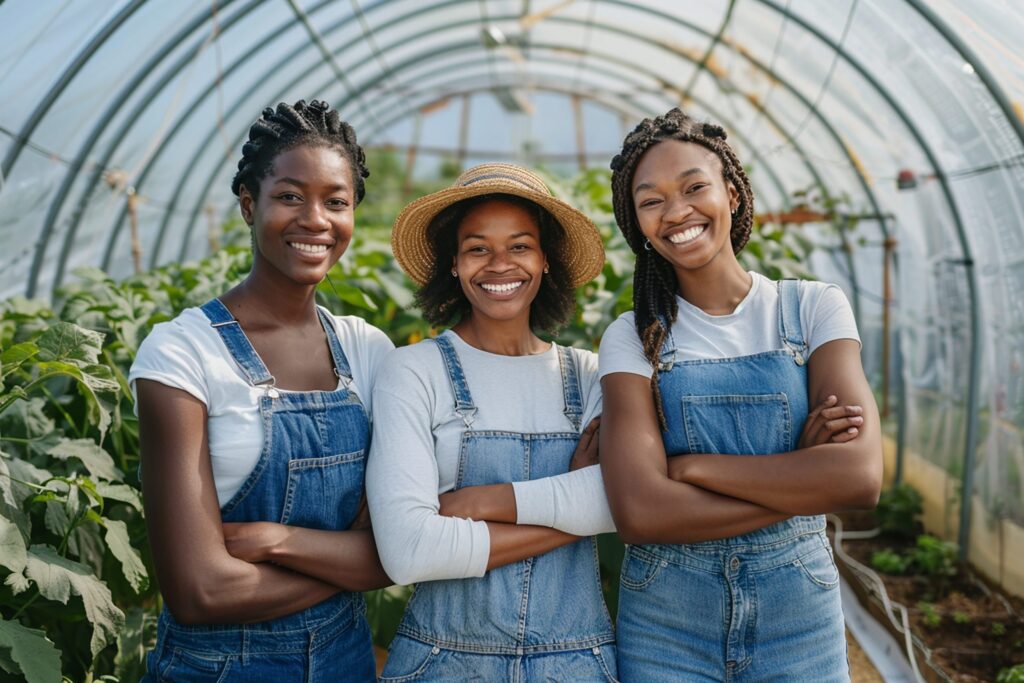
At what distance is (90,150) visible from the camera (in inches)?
269

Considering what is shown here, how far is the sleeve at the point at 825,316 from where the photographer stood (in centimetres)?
203

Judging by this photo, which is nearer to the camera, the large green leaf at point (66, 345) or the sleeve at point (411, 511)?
the sleeve at point (411, 511)

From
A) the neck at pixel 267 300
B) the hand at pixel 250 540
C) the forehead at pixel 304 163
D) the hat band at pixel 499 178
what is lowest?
the hand at pixel 250 540

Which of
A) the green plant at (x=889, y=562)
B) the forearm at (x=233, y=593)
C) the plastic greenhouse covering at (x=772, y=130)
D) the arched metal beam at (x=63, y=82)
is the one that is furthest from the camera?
the arched metal beam at (x=63, y=82)

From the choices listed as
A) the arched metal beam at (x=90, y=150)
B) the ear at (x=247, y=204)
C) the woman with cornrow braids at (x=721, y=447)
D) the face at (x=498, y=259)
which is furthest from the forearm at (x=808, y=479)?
the arched metal beam at (x=90, y=150)

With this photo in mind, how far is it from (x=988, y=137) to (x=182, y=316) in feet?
13.5

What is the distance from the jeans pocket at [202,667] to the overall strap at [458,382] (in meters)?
0.69

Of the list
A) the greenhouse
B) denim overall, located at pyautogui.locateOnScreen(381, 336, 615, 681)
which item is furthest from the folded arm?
denim overall, located at pyautogui.locateOnScreen(381, 336, 615, 681)

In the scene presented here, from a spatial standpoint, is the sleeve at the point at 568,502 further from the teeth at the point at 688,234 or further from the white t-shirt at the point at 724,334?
the teeth at the point at 688,234

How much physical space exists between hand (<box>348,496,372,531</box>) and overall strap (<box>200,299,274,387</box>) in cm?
34

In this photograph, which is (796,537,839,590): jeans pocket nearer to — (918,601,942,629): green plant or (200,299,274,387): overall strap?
(200,299,274,387): overall strap

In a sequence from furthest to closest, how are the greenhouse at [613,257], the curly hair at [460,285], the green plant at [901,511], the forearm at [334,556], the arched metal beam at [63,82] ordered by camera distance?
the green plant at [901,511], the arched metal beam at [63,82], the greenhouse at [613,257], the curly hair at [460,285], the forearm at [334,556]

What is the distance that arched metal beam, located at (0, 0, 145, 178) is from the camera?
5.51 meters

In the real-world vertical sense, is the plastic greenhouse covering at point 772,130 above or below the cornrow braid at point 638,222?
above
